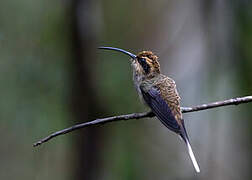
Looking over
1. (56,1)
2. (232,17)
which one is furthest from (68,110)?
(232,17)

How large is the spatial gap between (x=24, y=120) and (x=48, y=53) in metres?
0.97

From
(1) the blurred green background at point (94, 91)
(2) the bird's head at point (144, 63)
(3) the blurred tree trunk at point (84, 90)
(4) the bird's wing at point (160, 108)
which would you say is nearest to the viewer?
(4) the bird's wing at point (160, 108)

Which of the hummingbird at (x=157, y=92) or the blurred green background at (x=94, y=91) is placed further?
the blurred green background at (x=94, y=91)

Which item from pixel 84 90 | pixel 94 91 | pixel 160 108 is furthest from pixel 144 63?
pixel 84 90

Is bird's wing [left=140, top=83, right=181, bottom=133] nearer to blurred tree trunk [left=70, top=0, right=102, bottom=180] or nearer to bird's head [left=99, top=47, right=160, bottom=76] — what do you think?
bird's head [left=99, top=47, right=160, bottom=76]

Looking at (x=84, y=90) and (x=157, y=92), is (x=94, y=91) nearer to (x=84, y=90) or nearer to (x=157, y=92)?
(x=84, y=90)

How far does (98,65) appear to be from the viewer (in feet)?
20.6

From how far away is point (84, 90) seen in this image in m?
6.33

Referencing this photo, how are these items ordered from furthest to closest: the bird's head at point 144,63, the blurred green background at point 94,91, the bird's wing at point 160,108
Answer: the blurred green background at point 94,91 < the bird's head at point 144,63 < the bird's wing at point 160,108

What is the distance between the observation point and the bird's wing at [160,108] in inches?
130

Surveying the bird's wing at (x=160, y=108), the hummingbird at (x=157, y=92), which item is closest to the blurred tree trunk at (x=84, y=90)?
the hummingbird at (x=157, y=92)

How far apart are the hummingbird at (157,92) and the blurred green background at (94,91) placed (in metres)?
1.75

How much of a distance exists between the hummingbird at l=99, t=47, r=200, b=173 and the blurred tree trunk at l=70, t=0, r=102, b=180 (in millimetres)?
2375

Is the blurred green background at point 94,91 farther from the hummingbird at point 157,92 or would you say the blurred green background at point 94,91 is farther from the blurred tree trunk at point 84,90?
the hummingbird at point 157,92
